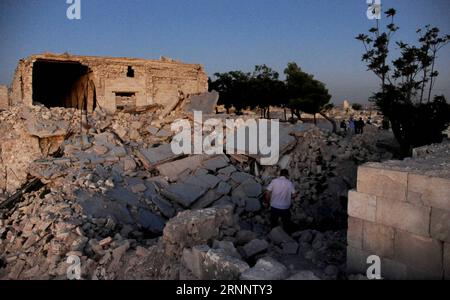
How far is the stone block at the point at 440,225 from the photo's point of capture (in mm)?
3186

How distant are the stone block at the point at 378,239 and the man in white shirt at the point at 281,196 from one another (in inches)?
74.5

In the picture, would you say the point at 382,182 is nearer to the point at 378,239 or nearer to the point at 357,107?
the point at 378,239

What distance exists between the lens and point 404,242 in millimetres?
3516

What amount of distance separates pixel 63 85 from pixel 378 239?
71.9ft

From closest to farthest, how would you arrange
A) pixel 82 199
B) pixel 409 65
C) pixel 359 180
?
pixel 359 180 < pixel 82 199 < pixel 409 65

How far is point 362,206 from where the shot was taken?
3.86 meters

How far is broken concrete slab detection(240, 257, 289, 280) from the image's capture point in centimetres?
318

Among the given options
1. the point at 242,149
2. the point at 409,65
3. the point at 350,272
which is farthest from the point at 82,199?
the point at 409,65

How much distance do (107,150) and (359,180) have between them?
7906mm

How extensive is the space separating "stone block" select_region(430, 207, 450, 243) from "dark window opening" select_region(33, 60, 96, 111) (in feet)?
55.8

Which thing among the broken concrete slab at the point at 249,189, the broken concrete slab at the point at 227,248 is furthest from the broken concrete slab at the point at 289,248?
the broken concrete slab at the point at 249,189

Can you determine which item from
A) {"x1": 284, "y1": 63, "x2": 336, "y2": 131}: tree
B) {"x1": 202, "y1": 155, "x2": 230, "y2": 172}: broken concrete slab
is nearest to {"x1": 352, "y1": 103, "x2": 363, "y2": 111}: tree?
{"x1": 284, "y1": 63, "x2": 336, "y2": 131}: tree

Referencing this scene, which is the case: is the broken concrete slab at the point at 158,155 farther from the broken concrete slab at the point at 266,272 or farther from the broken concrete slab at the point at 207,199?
the broken concrete slab at the point at 266,272

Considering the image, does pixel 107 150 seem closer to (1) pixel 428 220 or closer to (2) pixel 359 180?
(2) pixel 359 180
